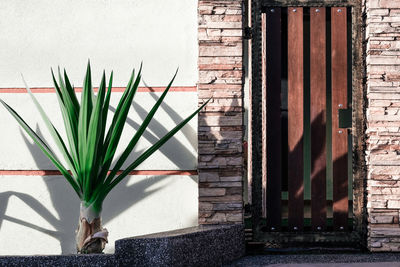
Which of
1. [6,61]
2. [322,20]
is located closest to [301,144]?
[322,20]

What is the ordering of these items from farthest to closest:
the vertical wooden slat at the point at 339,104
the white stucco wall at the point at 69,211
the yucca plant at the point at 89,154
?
1. the vertical wooden slat at the point at 339,104
2. the white stucco wall at the point at 69,211
3. the yucca plant at the point at 89,154

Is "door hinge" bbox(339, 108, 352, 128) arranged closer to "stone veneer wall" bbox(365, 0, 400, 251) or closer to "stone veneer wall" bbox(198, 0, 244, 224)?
"stone veneer wall" bbox(365, 0, 400, 251)

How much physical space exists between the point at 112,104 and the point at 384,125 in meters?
2.08

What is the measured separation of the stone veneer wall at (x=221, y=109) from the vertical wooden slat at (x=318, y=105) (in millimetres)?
642

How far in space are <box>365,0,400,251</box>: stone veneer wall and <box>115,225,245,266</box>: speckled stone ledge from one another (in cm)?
105

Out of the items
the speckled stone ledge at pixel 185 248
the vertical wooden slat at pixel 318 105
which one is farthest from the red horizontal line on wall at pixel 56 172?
the vertical wooden slat at pixel 318 105

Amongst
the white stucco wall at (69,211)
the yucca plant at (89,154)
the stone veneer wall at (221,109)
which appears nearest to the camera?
the yucca plant at (89,154)

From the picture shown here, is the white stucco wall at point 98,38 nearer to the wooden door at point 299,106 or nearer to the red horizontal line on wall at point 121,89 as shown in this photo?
the red horizontal line on wall at point 121,89

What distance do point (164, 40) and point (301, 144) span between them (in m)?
1.37

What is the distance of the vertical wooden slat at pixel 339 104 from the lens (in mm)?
3082

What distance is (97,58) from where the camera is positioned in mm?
3018

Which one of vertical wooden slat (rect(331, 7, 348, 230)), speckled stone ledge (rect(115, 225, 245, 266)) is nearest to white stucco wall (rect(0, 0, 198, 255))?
speckled stone ledge (rect(115, 225, 245, 266))

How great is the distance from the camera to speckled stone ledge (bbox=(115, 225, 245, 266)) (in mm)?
2348

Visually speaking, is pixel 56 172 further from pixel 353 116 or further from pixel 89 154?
pixel 353 116
